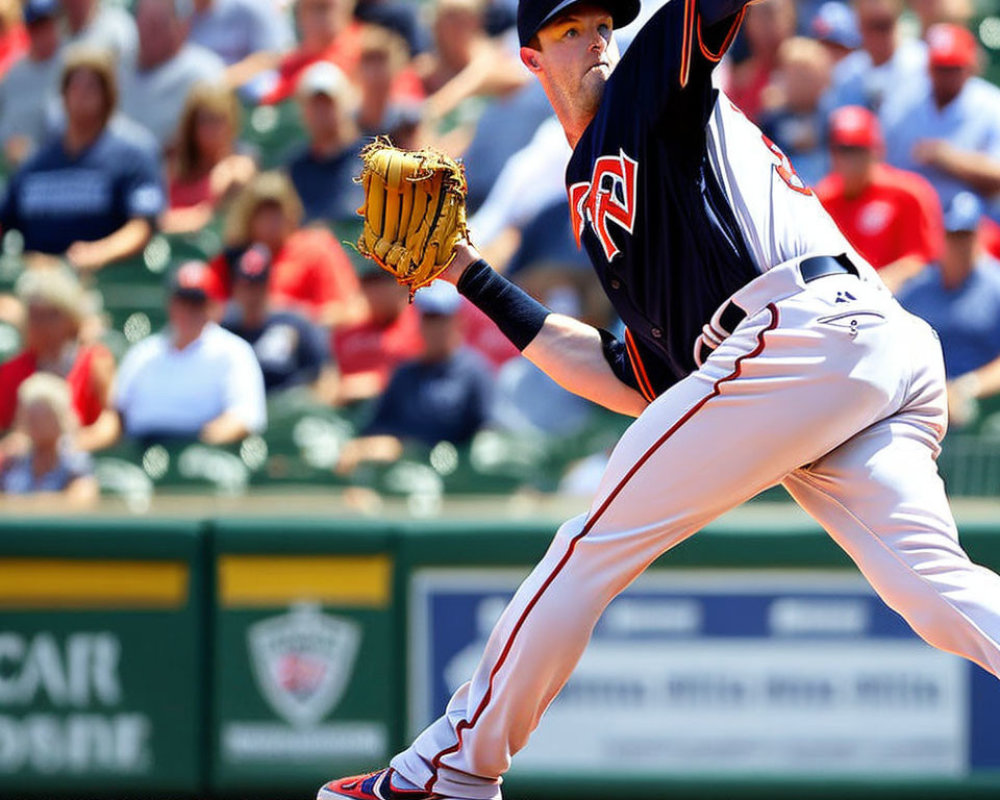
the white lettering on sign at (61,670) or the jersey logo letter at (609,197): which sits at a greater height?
the jersey logo letter at (609,197)

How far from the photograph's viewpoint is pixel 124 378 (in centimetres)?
664

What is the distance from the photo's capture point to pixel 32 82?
343 inches

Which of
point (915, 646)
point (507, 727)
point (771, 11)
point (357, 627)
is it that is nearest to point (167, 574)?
point (357, 627)

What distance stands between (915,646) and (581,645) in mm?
2642

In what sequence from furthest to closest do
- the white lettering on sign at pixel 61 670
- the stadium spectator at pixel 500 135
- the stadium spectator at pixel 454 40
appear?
1. the stadium spectator at pixel 454 40
2. the stadium spectator at pixel 500 135
3. the white lettering on sign at pixel 61 670

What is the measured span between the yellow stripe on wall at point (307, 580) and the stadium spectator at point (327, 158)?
2.52 meters

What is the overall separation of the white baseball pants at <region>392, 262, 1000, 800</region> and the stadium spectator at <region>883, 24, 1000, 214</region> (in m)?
4.22

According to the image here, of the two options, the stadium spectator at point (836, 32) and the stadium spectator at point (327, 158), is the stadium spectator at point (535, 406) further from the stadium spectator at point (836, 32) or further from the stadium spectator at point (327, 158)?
the stadium spectator at point (836, 32)

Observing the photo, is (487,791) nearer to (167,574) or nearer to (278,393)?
(167,574)

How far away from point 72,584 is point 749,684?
230 centimetres

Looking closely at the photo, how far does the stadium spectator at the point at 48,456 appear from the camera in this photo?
19.7 feet

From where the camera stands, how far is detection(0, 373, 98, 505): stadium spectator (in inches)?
236

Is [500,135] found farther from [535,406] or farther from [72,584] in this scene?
[72,584]

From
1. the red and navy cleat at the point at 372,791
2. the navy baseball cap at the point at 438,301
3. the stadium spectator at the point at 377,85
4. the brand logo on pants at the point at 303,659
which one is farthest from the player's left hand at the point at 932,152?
Answer: the red and navy cleat at the point at 372,791
